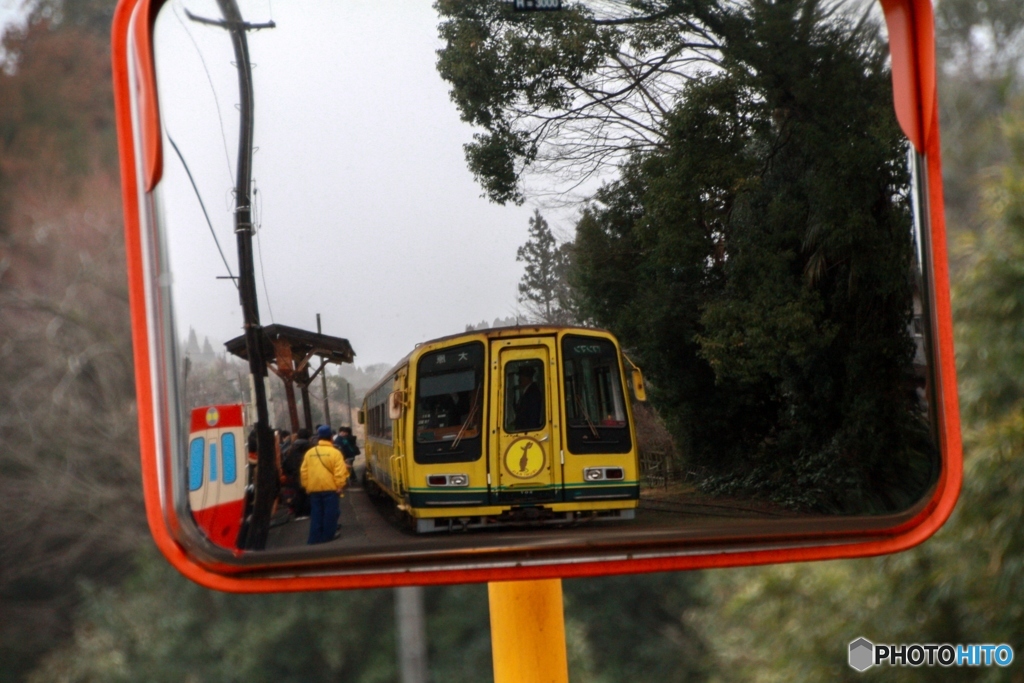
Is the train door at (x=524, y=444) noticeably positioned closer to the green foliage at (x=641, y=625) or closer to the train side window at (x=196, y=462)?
the train side window at (x=196, y=462)

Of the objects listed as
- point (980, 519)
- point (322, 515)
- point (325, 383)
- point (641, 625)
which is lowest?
point (641, 625)

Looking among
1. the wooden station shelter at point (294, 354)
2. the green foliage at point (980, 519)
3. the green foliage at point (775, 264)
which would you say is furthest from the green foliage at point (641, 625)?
the wooden station shelter at point (294, 354)

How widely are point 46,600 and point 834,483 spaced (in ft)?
32.9

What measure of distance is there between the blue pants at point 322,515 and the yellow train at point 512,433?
0.04 metres

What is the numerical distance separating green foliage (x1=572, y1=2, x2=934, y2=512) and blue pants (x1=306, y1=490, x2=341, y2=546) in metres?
0.27

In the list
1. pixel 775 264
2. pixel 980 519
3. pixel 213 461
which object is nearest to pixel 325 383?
pixel 213 461

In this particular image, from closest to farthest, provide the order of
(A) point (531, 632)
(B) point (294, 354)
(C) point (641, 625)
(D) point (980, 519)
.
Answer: (B) point (294, 354) → (A) point (531, 632) → (D) point (980, 519) → (C) point (641, 625)

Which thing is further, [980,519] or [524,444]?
[980,519]

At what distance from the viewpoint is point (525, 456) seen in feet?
2.77

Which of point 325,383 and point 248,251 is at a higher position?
point 248,251

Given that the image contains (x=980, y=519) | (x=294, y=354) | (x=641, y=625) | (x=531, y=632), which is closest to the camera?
(x=294, y=354)

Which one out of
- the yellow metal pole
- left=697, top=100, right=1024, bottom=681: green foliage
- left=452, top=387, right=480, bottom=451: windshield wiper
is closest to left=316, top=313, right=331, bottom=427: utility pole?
left=452, top=387, right=480, bottom=451: windshield wiper

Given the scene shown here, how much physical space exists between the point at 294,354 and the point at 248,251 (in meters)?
0.09

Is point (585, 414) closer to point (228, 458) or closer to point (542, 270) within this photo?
point (542, 270)
